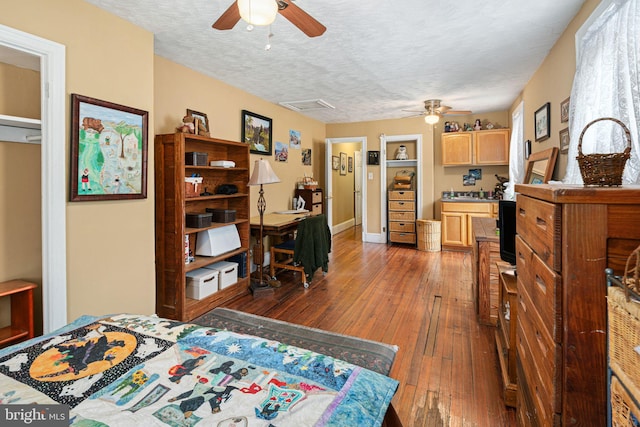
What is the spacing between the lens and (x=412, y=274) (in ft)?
14.2

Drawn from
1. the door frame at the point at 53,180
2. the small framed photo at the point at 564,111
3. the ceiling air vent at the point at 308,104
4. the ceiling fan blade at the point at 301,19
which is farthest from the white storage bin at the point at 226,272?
the small framed photo at the point at 564,111

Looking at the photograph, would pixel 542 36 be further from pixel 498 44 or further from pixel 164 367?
pixel 164 367

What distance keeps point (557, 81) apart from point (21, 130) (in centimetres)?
420

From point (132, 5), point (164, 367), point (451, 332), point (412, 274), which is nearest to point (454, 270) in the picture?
point (412, 274)

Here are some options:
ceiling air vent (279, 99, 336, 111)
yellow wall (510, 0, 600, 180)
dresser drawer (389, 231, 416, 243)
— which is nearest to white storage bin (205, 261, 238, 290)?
ceiling air vent (279, 99, 336, 111)

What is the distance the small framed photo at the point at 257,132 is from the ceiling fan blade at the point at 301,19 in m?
2.55

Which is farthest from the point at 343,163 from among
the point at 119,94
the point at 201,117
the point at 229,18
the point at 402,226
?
the point at 229,18

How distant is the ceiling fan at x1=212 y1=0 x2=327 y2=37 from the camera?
1.44 metres

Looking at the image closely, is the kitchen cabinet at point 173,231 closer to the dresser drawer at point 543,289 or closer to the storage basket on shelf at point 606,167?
the dresser drawer at point 543,289

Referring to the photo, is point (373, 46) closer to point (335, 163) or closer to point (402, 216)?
point (402, 216)

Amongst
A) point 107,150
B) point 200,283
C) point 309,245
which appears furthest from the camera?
point 309,245

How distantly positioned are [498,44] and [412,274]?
2826mm

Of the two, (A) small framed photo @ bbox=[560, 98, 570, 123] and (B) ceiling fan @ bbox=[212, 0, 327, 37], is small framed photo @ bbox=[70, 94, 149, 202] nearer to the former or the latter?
(B) ceiling fan @ bbox=[212, 0, 327, 37]

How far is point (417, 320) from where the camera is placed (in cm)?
291
